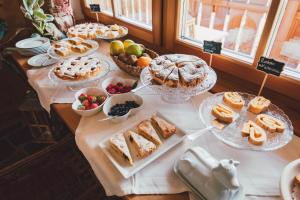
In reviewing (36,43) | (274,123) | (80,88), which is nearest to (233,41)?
(274,123)

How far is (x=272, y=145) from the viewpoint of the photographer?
2.01 feet

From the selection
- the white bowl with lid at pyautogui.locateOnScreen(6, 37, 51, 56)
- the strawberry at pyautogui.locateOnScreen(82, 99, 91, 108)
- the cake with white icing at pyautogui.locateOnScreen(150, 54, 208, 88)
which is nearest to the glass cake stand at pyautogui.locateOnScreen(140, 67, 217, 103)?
the cake with white icing at pyautogui.locateOnScreen(150, 54, 208, 88)

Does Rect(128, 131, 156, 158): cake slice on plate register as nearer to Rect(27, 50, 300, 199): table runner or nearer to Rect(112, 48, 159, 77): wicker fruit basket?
Rect(27, 50, 300, 199): table runner

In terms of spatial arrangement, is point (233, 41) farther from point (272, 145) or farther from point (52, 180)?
point (52, 180)

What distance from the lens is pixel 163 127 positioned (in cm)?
69

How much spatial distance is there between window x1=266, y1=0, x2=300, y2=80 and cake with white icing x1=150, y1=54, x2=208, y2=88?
283 mm

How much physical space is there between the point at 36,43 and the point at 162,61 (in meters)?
0.86

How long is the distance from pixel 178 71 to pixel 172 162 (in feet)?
1.11

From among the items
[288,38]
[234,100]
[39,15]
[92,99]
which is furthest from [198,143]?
[39,15]

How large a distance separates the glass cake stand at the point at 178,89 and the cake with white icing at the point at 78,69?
232mm

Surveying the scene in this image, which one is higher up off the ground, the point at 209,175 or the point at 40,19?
the point at 40,19

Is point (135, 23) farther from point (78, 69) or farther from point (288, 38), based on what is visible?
point (288, 38)

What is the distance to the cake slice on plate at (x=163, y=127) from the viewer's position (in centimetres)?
68

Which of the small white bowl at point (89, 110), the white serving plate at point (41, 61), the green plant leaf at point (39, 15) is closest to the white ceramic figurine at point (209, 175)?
the small white bowl at point (89, 110)
